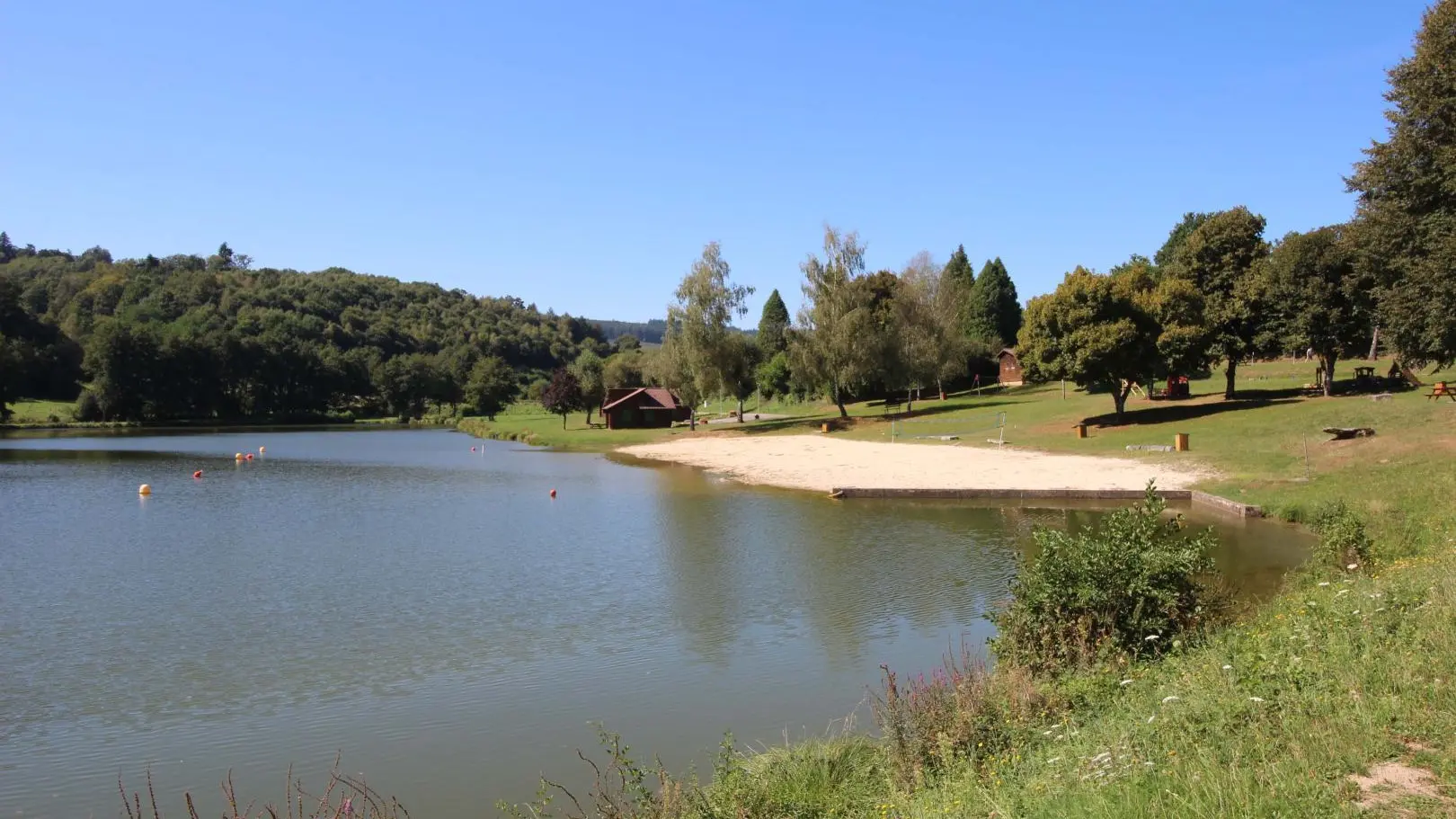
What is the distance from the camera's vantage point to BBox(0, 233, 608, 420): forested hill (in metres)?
105

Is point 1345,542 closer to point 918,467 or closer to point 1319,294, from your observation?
point 918,467

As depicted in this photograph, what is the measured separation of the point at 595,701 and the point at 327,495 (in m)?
29.5

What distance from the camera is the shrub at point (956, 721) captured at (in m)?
8.12

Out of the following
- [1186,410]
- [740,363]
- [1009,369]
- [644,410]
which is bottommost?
[1186,410]

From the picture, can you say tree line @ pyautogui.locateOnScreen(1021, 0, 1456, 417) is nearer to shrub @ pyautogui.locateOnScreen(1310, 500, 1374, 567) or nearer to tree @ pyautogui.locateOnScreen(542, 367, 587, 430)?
shrub @ pyautogui.locateOnScreen(1310, 500, 1374, 567)

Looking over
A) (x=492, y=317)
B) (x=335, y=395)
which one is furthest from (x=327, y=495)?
(x=492, y=317)

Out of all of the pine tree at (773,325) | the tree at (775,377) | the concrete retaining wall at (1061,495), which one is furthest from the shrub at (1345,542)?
the pine tree at (773,325)

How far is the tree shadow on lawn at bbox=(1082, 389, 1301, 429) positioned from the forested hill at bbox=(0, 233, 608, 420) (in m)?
80.7

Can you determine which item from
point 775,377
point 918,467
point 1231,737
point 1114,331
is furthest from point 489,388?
point 1231,737

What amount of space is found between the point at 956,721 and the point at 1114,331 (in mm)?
38986

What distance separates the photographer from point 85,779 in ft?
33.1

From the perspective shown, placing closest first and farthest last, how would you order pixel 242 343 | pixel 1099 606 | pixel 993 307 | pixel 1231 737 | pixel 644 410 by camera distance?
pixel 1231 737 < pixel 1099 606 < pixel 644 410 < pixel 993 307 < pixel 242 343

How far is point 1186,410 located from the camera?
45.8 m

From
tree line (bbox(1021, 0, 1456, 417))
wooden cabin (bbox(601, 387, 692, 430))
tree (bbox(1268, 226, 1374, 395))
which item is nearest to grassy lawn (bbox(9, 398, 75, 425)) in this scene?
wooden cabin (bbox(601, 387, 692, 430))
